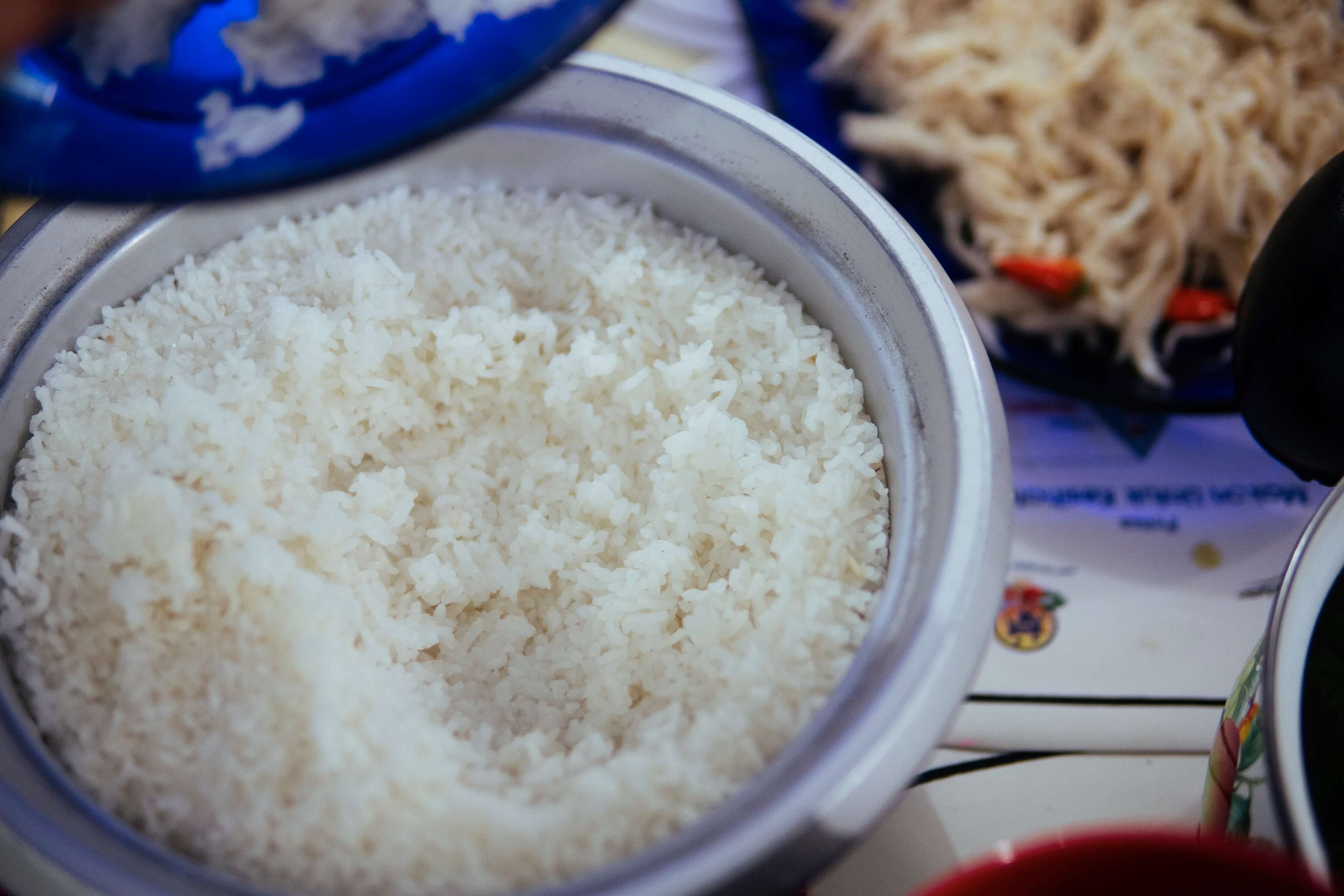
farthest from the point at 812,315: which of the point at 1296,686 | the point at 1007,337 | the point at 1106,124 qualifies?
the point at 1106,124

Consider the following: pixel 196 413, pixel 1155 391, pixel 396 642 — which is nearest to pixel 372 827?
pixel 396 642

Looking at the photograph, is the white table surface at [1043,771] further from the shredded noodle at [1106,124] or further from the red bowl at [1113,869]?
the shredded noodle at [1106,124]

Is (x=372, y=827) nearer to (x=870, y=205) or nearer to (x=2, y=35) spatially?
(x=2, y=35)

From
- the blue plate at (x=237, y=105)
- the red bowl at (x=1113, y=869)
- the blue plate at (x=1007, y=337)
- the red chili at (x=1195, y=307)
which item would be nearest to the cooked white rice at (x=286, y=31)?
the blue plate at (x=237, y=105)

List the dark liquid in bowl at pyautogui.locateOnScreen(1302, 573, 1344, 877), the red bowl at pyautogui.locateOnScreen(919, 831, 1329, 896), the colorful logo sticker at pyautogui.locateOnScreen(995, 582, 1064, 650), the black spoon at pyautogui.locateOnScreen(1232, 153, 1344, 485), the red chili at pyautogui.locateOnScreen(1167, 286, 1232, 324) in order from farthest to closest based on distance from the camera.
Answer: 1. the red chili at pyautogui.locateOnScreen(1167, 286, 1232, 324)
2. the colorful logo sticker at pyautogui.locateOnScreen(995, 582, 1064, 650)
3. the black spoon at pyautogui.locateOnScreen(1232, 153, 1344, 485)
4. the dark liquid in bowl at pyautogui.locateOnScreen(1302, 573, 1344, 877)
5. the red bowl at pyautogui.locateOnScreen(919, 831, 1329, 896)

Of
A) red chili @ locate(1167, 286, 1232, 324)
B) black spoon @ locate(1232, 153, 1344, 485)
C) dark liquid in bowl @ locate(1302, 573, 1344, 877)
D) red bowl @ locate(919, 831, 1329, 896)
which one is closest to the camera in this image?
red bowl @ locate(919, 831, 1329, 896)

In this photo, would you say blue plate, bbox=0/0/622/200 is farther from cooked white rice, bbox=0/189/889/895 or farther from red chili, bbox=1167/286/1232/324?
red chili, bbox=1167/286/1232/324

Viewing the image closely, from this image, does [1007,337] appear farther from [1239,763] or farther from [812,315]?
[1239,763]

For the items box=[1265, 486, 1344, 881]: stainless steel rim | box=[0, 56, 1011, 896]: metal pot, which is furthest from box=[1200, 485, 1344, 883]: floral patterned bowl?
box=[0, 56, 1011, 896]: metal pot
